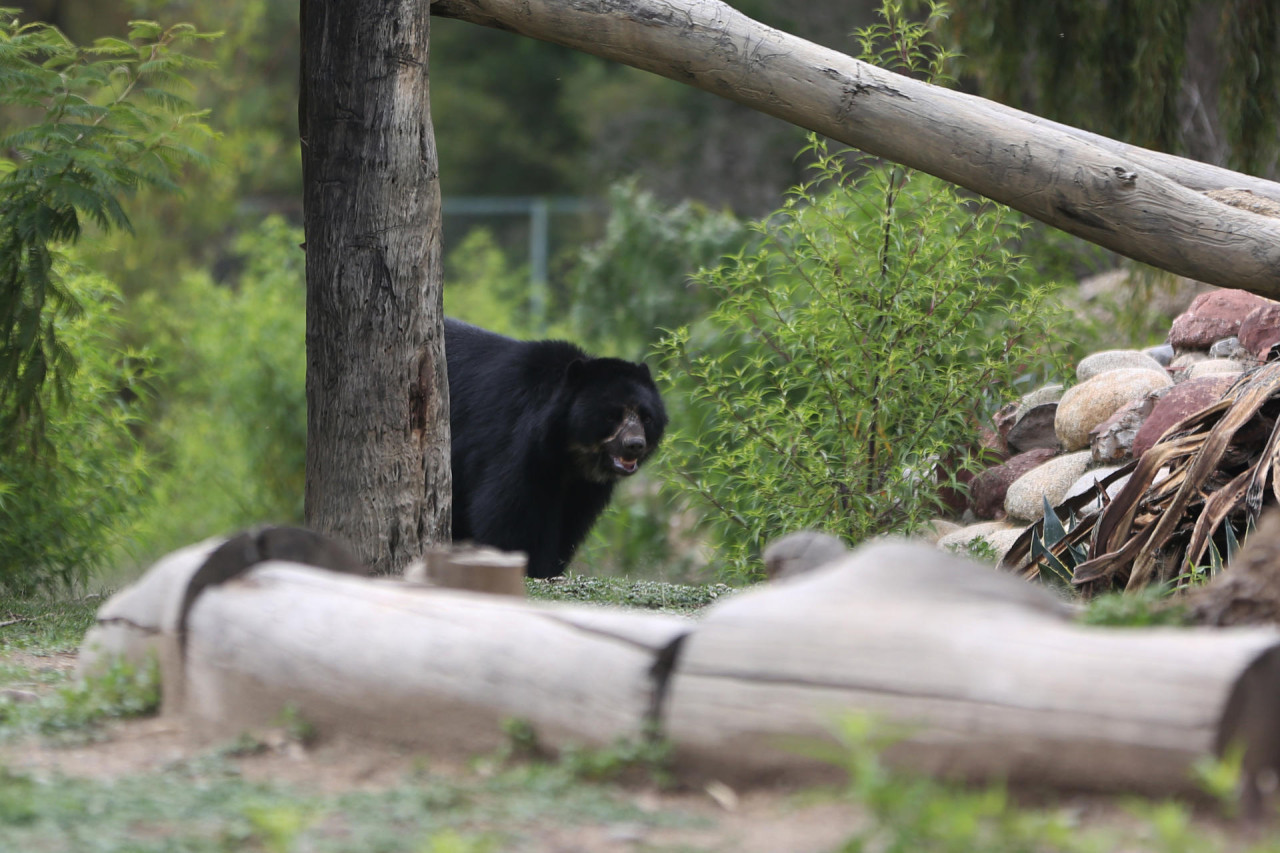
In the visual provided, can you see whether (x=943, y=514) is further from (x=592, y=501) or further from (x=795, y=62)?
(x=795, y=62)

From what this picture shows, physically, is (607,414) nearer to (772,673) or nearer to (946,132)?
(946,132)

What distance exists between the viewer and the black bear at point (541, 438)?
20.4 ft

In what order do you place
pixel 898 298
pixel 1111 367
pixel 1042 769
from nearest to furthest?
1. pixel 1042 769
2. pixel 898 298
3. pixel 1111 367

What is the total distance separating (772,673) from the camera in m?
2.20

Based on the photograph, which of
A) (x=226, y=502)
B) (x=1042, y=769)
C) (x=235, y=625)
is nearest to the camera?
(x=1042, y=769)

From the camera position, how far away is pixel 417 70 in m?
4.23

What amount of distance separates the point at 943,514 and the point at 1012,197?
2.32m

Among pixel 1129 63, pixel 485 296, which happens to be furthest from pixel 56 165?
pixel 485 296

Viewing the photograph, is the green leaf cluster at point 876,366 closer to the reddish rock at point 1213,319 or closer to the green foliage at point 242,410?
the reddish rock at point 1213,319

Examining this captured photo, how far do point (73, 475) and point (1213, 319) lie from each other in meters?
4.91

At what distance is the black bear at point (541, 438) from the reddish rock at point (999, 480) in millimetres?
1503

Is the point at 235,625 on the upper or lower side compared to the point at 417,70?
lower

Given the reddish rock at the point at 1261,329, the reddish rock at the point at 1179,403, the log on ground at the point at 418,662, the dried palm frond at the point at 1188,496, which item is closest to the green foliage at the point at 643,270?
the reddish rock at the point at 1261,329

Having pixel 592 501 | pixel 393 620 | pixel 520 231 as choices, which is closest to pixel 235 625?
pixel 393 620
